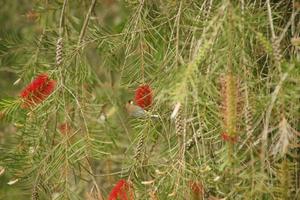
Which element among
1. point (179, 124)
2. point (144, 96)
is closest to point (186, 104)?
point (179, 124)

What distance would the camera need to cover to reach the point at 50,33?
2160mm

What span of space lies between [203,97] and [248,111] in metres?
0.10

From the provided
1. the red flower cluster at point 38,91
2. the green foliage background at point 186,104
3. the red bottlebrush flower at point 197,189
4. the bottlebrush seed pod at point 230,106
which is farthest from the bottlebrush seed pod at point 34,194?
the bottlebrush seed pod at point 230,106

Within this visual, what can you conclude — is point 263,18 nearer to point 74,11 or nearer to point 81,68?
point 81,68

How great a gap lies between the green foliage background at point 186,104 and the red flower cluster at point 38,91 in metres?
0.03

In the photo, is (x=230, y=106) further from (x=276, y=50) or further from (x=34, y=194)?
(x=34, y=194)

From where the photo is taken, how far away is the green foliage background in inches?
48.1

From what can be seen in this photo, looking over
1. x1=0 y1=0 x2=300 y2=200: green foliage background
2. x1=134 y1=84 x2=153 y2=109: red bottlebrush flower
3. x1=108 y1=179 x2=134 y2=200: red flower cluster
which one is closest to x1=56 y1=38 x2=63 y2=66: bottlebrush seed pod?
x1=0 y1=0 x2=300 y2=200: green foliage background

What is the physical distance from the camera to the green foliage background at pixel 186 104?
1223mm

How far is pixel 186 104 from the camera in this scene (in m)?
1.22

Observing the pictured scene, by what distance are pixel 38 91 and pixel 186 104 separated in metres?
0.61

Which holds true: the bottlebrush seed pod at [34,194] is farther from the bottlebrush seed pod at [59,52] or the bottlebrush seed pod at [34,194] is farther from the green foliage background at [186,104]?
the bottlebrush seed pod at [59,52]

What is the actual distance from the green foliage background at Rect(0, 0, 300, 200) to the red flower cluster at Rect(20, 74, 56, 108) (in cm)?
3

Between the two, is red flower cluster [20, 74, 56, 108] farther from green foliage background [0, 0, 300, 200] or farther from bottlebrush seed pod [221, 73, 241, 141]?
bottlebrush seed pod [221, 73, 241, 141]
